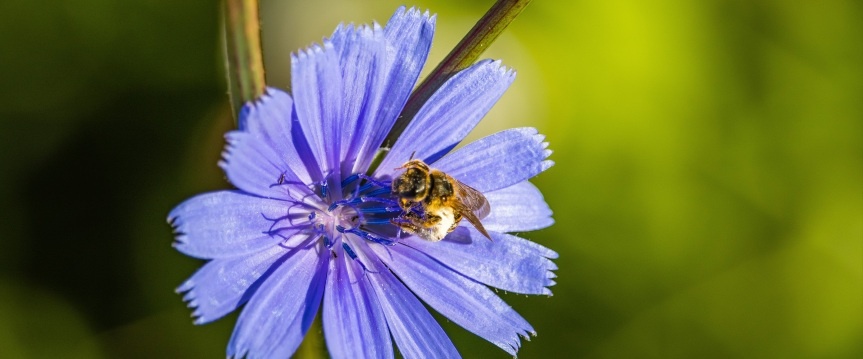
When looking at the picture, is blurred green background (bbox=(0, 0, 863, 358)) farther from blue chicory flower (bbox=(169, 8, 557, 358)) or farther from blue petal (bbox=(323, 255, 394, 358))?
blue petal (bbox=(323, 255, 394, 358))

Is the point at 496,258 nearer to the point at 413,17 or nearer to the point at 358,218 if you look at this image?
the point at 358,218

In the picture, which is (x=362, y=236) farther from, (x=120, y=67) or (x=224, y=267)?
(x=120, y=67)

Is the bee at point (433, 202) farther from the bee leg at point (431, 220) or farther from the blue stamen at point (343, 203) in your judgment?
the blue stamen at point (343, 203)

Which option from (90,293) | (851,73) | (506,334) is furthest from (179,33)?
(851,73)

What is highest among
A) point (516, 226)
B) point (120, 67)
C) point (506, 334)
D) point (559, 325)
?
point (120, 67)

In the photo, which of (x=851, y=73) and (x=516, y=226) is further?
(x=851, y=73)

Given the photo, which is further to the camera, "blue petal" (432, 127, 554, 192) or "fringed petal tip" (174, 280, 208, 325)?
"blue petal" (432, 127, 554, 192)

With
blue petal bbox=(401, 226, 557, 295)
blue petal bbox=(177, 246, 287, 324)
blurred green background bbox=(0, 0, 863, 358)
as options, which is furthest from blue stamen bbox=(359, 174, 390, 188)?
blurred green background bbox=(0, 0, 863, 358)
